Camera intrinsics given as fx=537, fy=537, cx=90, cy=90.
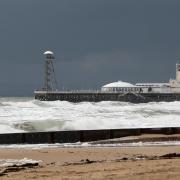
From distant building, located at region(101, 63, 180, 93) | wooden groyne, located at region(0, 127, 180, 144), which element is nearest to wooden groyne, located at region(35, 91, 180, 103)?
distant building, located at region(101, 63, 180, 93)

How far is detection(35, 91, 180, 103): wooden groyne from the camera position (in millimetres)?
93812

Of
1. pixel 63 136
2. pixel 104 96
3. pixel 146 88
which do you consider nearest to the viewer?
pixel 63 136

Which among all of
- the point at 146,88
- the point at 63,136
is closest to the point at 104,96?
the point at 146,88

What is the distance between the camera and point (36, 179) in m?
9.50

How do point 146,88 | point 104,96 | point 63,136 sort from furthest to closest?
1. point 146,88
2. point 104,96
3. point 63,136

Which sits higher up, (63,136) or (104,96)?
(104,96)

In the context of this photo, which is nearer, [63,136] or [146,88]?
[63,136]

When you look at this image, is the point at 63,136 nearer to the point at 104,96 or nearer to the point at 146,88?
the point at 104,96

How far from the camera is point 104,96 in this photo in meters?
94.5

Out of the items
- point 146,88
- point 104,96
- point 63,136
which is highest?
point 146,88

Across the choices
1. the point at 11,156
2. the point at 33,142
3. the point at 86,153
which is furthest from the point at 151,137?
the point at 11,156

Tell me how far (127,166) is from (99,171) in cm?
102

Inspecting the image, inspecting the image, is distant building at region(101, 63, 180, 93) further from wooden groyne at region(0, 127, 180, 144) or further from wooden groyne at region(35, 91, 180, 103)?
wooden groyne at region(0, 127, 180, 144)

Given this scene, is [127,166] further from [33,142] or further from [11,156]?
[33,142]
